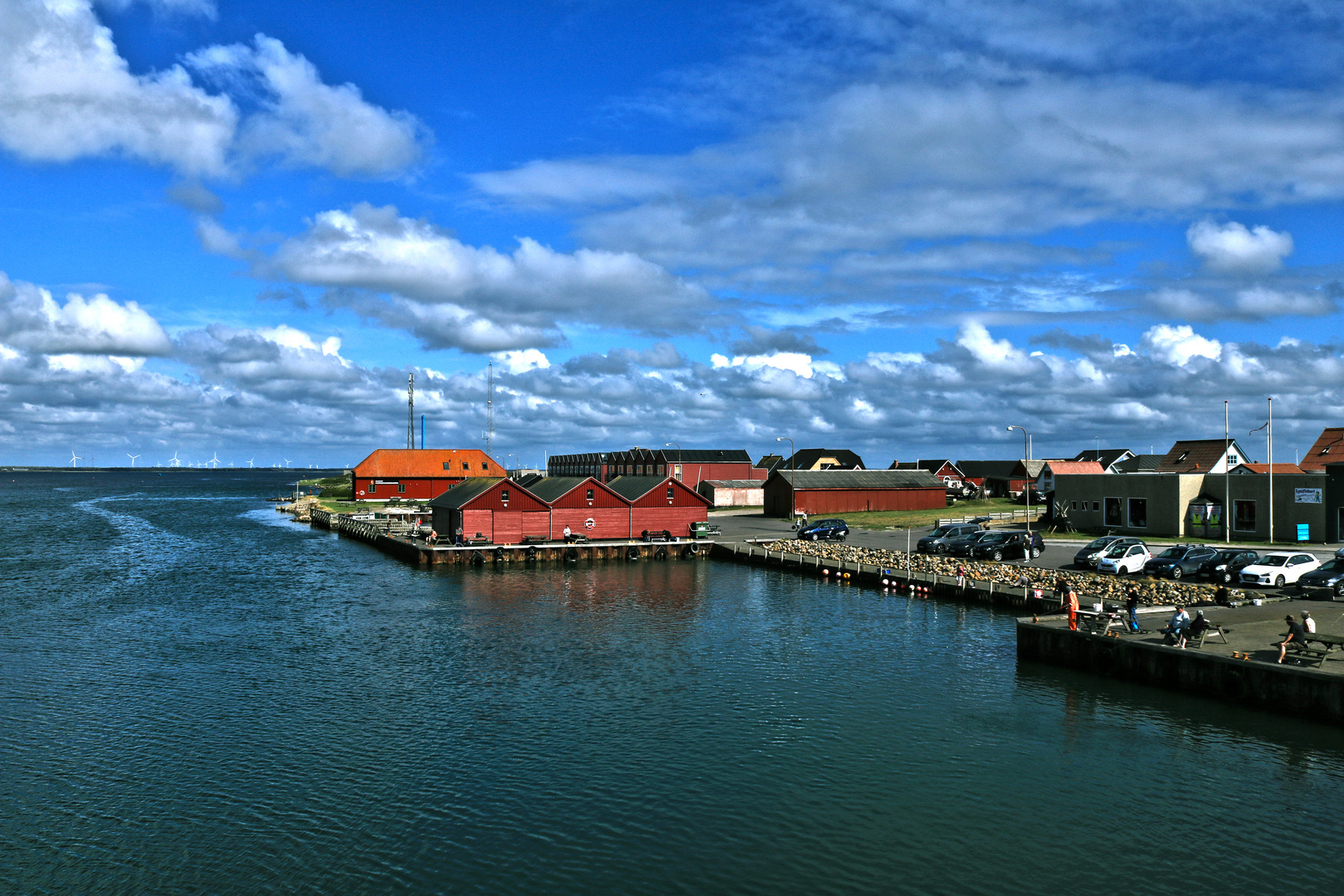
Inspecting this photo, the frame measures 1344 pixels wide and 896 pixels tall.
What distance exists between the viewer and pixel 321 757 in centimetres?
2759

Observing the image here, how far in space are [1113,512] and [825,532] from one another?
2353 cm

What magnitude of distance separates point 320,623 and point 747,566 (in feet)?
116

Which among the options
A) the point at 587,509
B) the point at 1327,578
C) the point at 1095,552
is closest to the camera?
the point at 1327,578

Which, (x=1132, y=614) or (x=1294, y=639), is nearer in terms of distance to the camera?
(x=1294, y=639)

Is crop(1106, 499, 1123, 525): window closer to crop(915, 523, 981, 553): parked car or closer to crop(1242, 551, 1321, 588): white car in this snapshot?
crop(915, 523, 981, 553): parked car

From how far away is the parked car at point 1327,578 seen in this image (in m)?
44.0

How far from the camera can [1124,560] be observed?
179ft

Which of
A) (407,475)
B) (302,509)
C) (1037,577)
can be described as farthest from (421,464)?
(1037,577)

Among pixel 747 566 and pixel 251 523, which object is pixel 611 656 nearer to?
pixel 747 566

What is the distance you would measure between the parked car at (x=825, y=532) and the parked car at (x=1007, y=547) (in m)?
15.8

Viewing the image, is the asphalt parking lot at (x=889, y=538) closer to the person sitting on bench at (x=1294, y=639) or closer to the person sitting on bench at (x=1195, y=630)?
the person sitting on bench at (x=1195, y=630)

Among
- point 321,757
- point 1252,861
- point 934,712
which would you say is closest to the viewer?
point 1252,861

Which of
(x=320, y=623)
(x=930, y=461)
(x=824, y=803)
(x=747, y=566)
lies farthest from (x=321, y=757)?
(x=930, y=461)

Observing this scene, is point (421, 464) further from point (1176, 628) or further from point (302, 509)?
point (1176, 628)
